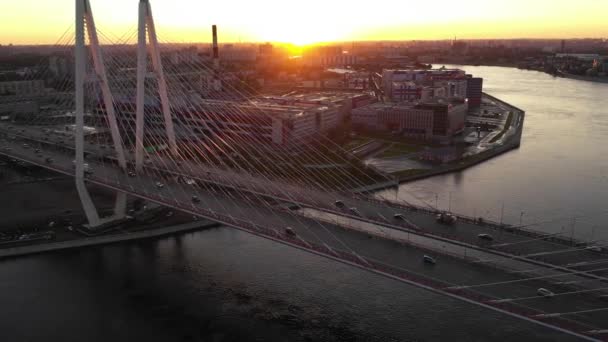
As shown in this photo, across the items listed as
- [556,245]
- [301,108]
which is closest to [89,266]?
[556,245]

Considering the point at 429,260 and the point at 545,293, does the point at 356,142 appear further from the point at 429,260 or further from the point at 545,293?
the point at 545,293

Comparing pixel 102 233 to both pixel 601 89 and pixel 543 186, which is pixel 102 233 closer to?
pixel 543 186

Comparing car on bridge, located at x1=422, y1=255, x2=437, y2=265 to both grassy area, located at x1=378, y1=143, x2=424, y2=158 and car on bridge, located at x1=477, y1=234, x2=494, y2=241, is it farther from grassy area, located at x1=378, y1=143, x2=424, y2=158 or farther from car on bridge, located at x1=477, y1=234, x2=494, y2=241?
grassy area, located at x1=378, y1=143, x2=424, y2=158

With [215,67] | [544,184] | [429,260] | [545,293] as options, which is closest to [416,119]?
[544,184]

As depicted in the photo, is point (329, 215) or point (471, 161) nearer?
point (329, 215)

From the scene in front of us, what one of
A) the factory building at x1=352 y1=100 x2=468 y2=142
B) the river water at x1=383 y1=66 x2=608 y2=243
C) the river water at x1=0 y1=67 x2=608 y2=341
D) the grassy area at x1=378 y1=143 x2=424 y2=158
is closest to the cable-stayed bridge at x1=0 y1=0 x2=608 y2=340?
the river water at x1=0 y1=67 x2=608 y2=341

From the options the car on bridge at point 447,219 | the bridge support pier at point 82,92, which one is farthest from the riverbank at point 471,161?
the bridge support pier at point 82,92

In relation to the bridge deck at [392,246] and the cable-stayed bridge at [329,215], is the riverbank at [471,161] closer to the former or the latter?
the cable-stayed bridge at [329,215]
